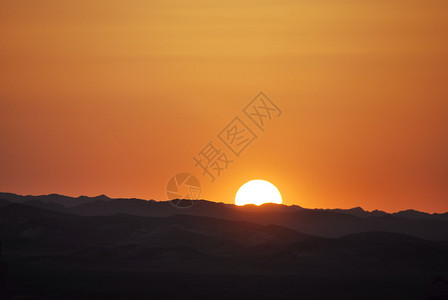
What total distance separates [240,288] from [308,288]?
9.41 m

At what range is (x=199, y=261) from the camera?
154m

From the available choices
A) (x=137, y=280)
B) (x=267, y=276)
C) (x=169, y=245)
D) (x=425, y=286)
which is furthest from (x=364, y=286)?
(x=169, y=245)

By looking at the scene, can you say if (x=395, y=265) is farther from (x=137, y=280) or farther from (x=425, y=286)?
(x=137, y=280)

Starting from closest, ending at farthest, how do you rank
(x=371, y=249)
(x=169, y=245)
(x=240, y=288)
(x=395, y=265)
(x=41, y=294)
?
(x=41, y=294)
(x=240, y=288)
(x=395, y=265)
(x=371, y=249)
(x=169, y=245)

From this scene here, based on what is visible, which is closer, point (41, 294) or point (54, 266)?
point (41, 294)

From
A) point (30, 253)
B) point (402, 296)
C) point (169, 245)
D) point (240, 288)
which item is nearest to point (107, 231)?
point (169, 245)

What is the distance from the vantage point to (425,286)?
12031 cm

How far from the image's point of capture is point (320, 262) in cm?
15625

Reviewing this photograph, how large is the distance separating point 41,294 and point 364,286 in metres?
45.0

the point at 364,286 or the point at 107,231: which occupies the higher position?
the point at 107,231

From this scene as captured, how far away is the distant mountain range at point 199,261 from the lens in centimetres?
11100

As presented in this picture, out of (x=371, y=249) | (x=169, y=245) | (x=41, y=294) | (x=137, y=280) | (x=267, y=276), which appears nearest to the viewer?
(x=41, y=294)

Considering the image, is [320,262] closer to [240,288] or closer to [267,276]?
[267,276]

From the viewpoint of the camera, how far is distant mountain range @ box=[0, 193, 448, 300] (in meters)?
111
